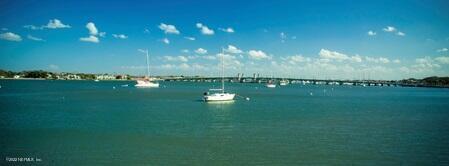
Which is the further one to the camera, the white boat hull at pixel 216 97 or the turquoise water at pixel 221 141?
the white boat hull at pixel 216 97

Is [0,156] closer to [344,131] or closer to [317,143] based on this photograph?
[317,143]

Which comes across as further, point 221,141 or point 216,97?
point 216,97

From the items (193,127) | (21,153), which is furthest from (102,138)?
(193,127)

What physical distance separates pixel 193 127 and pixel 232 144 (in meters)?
9.97

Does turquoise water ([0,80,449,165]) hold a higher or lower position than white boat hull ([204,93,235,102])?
lower

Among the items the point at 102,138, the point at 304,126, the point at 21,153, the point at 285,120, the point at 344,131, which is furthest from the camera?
the point at 285,120

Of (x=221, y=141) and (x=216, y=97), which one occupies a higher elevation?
(x=216, y=97)

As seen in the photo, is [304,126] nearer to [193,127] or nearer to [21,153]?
[193,127]

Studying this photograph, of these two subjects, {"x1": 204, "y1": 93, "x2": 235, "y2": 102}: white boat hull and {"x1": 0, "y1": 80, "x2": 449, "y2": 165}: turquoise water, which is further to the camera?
{"x1": 204, "y1": 93, "x2": 235, "y2": 102}: white boat hull

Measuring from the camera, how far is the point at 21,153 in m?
24.8

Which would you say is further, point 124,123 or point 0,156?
point 124,123

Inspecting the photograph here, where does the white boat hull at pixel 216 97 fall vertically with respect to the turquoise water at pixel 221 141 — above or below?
above

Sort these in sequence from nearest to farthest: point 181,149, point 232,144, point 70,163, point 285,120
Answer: point 70,163, point 181,149, point 232,144, point 285,120

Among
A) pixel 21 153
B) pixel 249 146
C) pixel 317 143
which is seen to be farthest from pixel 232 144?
pixel 21 153
